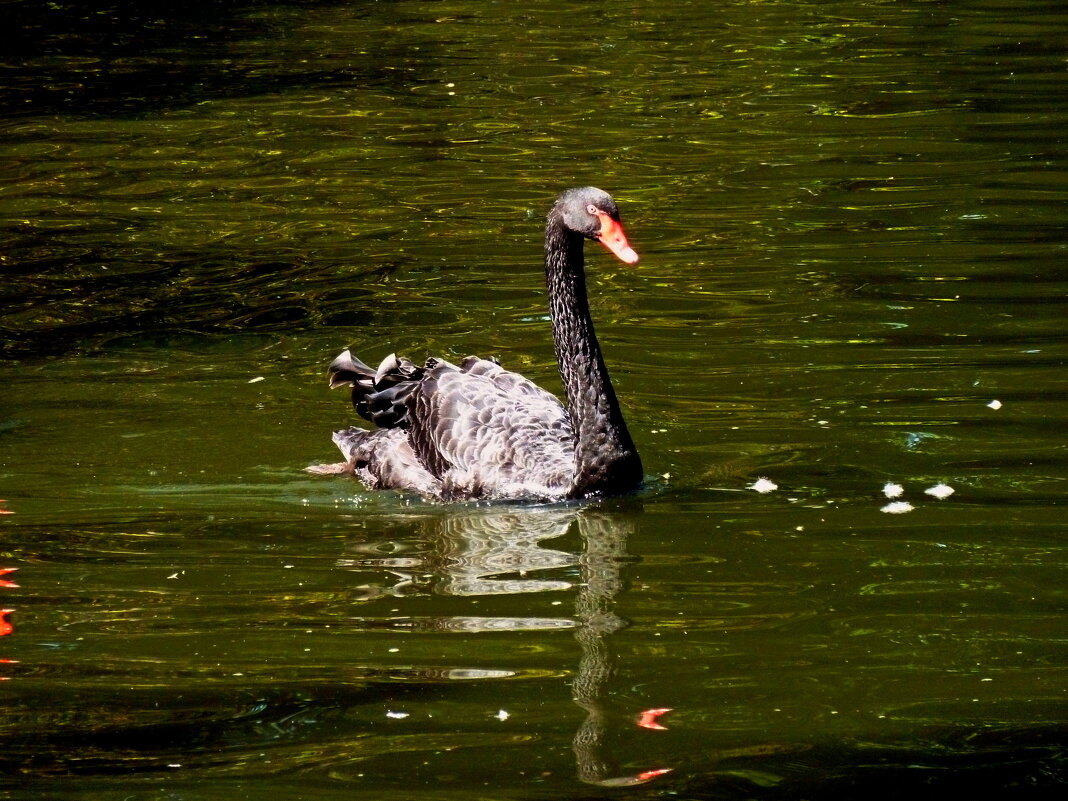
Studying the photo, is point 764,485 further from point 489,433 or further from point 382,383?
point 382,383

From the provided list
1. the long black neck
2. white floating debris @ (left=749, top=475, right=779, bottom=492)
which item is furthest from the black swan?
white floating debris @ (left=749, top=475, right=779, bottom=492)

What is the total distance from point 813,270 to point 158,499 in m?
4.64

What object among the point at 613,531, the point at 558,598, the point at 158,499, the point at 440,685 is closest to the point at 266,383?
the point at 158,499

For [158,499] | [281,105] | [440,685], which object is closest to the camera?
[440,685]

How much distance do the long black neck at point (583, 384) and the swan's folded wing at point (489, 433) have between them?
0.14 m

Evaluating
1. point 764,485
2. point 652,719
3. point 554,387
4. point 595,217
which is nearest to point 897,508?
point 764,485

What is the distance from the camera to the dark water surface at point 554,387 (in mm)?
5363

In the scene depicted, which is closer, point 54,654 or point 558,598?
point 54,654

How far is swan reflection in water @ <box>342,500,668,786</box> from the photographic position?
543cm

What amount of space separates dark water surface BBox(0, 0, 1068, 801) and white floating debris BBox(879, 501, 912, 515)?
2cm

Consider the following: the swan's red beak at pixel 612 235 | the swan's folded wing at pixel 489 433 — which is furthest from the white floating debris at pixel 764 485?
the swan's red beak at pixel 612 235

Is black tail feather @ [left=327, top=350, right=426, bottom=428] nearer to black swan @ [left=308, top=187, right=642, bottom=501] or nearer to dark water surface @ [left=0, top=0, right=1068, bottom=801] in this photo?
black swan @ [left=308, top=187, right=642, bottom=501]

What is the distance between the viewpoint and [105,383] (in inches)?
369

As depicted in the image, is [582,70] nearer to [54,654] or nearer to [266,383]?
[266,383]
